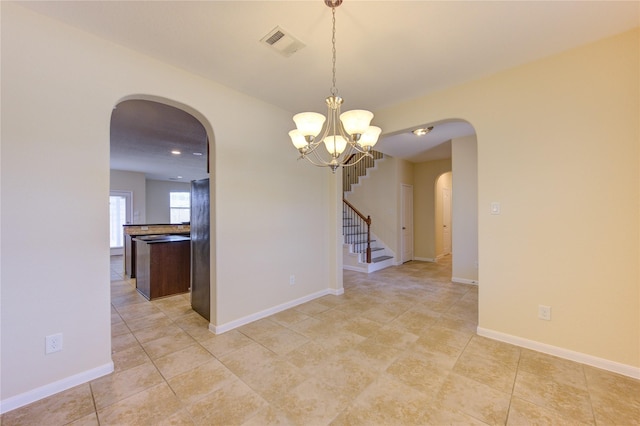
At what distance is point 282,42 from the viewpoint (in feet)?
6.99

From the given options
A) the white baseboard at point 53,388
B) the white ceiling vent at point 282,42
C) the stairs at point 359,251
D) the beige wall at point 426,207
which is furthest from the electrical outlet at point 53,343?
the beige wall at point 426,207

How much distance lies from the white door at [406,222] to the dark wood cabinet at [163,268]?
4.95 m

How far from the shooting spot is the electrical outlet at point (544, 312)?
2371mm

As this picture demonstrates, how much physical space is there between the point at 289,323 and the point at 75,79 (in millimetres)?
2951

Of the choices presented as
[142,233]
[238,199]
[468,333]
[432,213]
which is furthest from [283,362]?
[432,213]

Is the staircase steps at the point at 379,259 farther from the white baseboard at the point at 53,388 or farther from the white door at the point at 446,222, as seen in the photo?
the white baseboard at the point at 53,388

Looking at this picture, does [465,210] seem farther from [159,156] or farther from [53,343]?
[159,156]

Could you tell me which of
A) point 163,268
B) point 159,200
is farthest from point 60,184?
point 159,200

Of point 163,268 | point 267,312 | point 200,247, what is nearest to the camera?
point 267,312

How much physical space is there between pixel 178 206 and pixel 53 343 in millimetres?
9724

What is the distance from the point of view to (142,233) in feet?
19.1

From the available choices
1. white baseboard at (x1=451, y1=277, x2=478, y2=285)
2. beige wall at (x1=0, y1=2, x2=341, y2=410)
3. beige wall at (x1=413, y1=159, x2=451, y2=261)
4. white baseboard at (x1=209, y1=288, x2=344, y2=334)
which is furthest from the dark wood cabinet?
beige wall at (x1=413, y1=159, x2=451, y2=261)

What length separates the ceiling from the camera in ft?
5.90

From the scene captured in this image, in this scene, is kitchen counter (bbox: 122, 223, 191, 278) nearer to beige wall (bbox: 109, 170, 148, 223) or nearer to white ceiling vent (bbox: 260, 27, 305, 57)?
beige wall (bbox: 109, 170, 148, 223)
